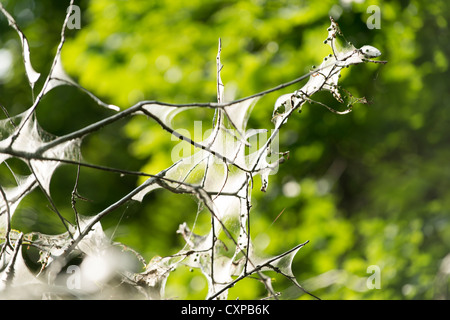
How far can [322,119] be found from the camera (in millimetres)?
3090

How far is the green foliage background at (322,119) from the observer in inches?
113

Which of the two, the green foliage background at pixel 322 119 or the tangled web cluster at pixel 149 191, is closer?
the tangled web cluster at pixel 149 191

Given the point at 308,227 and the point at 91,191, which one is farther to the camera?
the point at 91,191

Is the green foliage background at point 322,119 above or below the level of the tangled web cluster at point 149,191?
above

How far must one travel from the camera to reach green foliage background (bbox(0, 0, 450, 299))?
9.44 ft

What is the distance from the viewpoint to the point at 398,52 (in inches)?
117

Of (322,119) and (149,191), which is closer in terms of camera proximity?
(149,191)

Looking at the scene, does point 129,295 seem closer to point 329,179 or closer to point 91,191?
point 329,179

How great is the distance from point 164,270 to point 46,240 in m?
0.24

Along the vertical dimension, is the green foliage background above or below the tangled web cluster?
above

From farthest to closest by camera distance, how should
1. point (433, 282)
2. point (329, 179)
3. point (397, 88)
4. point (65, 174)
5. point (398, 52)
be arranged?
1. point (65, 174)
2. point (329, 179)
3. point (397, 88)
4. point (398, 52)
5. point (433, 282)

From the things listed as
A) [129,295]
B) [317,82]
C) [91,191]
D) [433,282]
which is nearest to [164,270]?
[129,295]

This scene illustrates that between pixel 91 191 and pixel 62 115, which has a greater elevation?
pixel 62 115

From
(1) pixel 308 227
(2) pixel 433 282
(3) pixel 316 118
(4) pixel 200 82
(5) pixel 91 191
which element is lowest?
(2) pixel 433 282
